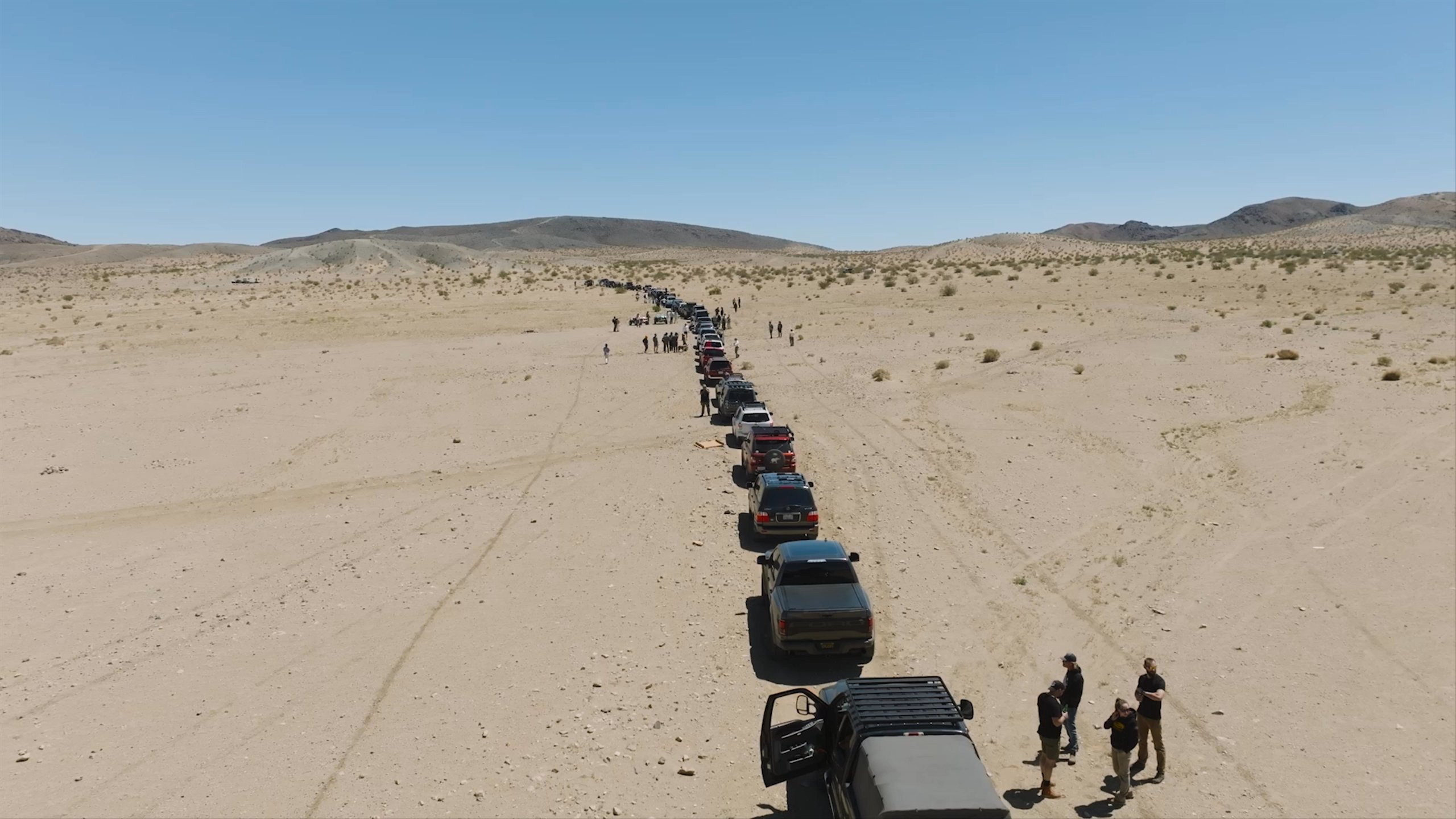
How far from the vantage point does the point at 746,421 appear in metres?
27.2

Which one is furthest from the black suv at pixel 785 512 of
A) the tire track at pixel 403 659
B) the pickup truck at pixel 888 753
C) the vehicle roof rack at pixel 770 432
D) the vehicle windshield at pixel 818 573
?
the pickup truck at pixel 888 753

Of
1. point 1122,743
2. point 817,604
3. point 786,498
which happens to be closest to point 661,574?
point 786,498

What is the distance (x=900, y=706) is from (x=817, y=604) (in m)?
4.39

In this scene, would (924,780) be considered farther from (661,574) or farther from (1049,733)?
(661,574)

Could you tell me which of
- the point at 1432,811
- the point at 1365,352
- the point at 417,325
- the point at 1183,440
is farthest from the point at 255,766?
the point at 417,325

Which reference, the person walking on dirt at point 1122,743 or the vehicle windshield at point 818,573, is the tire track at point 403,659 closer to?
the vehicle windshield at point 818,573

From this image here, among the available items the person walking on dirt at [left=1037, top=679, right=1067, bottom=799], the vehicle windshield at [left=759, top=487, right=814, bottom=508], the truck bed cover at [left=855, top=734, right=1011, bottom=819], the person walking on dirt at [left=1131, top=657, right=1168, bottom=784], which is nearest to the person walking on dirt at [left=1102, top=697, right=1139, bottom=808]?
the person walking on dirt at [left=1131, top=657, right=1168, bottom=784]

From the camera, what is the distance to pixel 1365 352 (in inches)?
1560

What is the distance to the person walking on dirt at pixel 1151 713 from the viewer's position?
9.93 m

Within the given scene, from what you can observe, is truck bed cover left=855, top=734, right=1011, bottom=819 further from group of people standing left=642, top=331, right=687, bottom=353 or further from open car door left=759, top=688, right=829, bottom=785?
group of people standing left=642, top=331, right=687, bottom=353

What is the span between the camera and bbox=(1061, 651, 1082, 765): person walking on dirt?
10.4 metres

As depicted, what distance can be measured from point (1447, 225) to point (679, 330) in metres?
213

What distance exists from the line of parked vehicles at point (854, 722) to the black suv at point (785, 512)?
2.68 m

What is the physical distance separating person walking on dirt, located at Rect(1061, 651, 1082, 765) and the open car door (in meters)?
3.53
